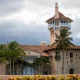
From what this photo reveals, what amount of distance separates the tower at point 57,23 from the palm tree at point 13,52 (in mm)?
14637

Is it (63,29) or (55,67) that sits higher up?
(63,29)

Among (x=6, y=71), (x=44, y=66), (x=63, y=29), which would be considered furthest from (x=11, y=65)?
(x=63, y=29)

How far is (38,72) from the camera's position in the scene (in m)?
96.6

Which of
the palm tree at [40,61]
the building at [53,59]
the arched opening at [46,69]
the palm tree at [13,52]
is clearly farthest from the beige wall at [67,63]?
the palm tree at [13,52]

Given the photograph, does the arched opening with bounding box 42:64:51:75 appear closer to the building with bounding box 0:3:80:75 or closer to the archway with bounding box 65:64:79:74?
the building with bounding box 0:3:80:75

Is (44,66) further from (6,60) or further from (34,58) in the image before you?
(6,60)

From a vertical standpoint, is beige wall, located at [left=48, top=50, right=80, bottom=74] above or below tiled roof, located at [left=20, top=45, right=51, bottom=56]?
below

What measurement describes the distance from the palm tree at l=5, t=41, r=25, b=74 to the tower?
1464 centimetres

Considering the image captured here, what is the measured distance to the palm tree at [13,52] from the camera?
87.5 m

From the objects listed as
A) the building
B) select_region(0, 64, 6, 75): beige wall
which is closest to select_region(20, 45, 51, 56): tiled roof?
the building

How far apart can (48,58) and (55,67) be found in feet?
9.26

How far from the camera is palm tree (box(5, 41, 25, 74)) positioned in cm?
8750

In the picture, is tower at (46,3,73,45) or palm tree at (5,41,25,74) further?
tower at (46,3,73,45)

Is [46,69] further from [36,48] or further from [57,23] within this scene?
[57,23]
